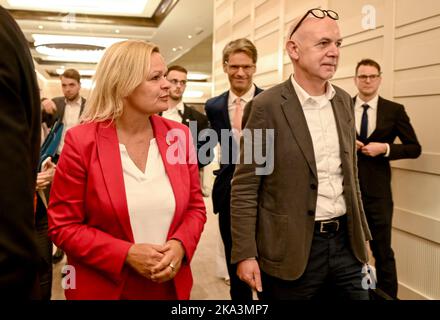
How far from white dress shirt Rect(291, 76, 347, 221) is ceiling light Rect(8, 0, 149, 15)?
6.60 meters

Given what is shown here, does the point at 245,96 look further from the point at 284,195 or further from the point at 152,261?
the point at 152,261

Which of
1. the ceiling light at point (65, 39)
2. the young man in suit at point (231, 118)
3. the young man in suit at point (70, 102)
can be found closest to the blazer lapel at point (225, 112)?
the young man in suit at point (231, 118)

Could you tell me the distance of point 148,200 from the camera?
1.43 meters

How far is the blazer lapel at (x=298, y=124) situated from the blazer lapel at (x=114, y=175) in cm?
63

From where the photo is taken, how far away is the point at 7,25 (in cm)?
69

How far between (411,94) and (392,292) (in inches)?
51.7

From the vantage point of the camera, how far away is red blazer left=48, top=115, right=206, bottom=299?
136cm

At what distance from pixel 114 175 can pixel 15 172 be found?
0.76 metres

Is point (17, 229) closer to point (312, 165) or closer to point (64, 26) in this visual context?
point (312, 165)

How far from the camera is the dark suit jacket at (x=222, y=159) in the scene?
91.4 inches

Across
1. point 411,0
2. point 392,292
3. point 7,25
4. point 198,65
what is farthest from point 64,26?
point 7,25

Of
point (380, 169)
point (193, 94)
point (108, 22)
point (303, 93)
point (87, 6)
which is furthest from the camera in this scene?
point (193, 94)

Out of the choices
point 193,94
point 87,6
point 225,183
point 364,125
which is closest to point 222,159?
point 225,183

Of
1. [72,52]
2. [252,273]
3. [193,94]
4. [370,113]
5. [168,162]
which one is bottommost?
[252,273]
